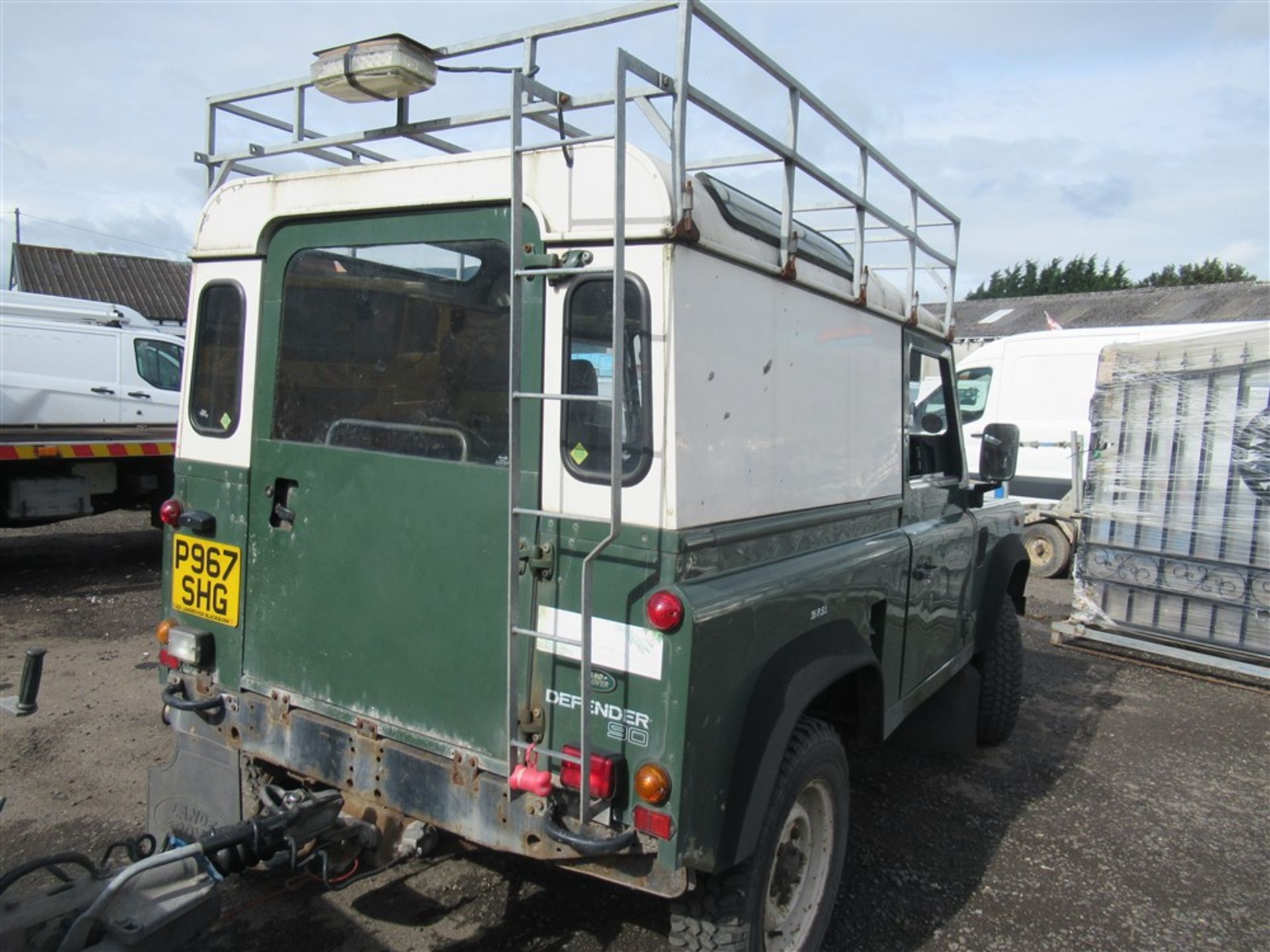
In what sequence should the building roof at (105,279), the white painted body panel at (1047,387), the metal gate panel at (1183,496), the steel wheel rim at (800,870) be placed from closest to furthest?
the steel wheel rim at (800,870) → the metal gate panel at (1183,496) → the white painted body panel at (1047,387) → the building roof at (105,279)

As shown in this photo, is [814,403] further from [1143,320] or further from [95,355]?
[1143,320]

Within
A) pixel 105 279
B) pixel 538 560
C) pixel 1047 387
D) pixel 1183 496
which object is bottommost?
pixel 1183 496

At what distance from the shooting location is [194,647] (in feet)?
10.0

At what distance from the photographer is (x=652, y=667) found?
7.29 feet

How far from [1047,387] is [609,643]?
8.92 metres

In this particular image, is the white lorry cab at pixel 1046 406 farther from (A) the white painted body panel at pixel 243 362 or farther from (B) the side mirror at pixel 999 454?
(A) the white painted body panel at pixel 243 362

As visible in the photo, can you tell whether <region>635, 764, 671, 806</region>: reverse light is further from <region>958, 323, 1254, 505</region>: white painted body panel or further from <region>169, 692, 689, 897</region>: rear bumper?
<region>958, 323, 1254, 505</region>: white painted body panel

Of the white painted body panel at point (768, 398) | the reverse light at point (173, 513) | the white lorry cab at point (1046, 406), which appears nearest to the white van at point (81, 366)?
the reverse light at point (173, 513)

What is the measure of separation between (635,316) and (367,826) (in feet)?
5.51

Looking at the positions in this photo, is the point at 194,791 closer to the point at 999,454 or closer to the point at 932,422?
the point at 932,422

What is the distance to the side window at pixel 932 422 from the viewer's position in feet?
13.6

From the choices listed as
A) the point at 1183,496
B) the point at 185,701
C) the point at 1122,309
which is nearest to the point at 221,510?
the point at 185,701

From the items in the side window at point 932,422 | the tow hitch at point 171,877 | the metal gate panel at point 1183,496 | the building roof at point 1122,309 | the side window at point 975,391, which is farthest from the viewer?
the building roof at point 1122,309

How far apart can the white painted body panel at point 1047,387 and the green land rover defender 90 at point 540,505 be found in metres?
7.25
